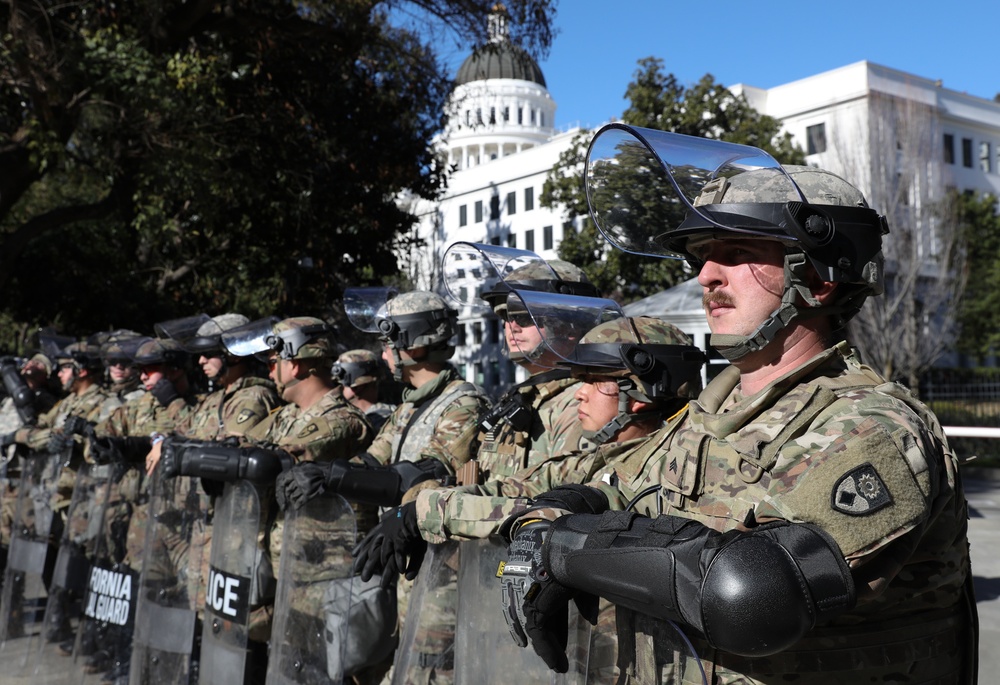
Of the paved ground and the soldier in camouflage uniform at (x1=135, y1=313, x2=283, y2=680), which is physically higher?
the soldier in camouflage uniform at (x1=135, y1=313, x2=283, y2=680)

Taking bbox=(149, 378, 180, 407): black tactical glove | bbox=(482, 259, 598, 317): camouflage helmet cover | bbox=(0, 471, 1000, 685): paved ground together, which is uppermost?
bbox=(482, 259, 598, 317): camouflage helmet cover

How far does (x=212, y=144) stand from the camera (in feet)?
33.3

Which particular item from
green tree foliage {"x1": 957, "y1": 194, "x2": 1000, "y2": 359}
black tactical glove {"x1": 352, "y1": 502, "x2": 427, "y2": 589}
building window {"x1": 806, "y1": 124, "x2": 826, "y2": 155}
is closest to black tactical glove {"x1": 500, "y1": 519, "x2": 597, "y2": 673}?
black tactical glove {"x1": 352, "y1": 502, "x2": 427, "y2": 589}

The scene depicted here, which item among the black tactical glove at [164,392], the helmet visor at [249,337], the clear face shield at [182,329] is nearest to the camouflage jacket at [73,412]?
the black tactical glove at [164,392]

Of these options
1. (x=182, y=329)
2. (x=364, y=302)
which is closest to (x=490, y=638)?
(x=364, y=302)

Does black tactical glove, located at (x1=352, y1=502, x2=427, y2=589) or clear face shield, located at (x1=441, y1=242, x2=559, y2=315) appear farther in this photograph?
clear face shield, located at (x1=441, y1=242, x2=559, y2=315)

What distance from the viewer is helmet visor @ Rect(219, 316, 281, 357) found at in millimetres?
6031

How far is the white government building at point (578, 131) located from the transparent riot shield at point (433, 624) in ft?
9.13

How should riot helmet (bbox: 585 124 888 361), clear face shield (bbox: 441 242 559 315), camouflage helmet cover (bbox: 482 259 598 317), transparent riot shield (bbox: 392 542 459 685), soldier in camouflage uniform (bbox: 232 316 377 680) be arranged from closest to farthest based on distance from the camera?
1. riot helmet (bbox: 585 124 888 361)
2. transparent riot shield (bbox: 392 542 459 685)
3. soldier in camouflage uniform (bbox: 232 316 377 680)
4. camouflage helmet cover (bbox: 482 259 598 317)
5. clear face shield (bbox: 441 242 559 315)

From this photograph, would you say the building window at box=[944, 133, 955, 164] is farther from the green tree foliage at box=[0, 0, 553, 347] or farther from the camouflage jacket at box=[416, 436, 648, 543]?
the camouflage jacket at box=[416, 436, 648, 543]

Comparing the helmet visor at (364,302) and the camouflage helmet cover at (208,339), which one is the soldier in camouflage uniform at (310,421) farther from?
the camouflage helmet cover at (208,339)

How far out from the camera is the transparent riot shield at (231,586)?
4.10 metres

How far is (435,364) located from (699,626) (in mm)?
3184

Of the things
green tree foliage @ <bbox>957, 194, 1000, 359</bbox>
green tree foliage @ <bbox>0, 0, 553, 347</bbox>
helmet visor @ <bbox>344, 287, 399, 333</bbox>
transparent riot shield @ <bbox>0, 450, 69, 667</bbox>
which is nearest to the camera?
helmet visor @ <bbox>344, 287, 399, 333</bbox>
